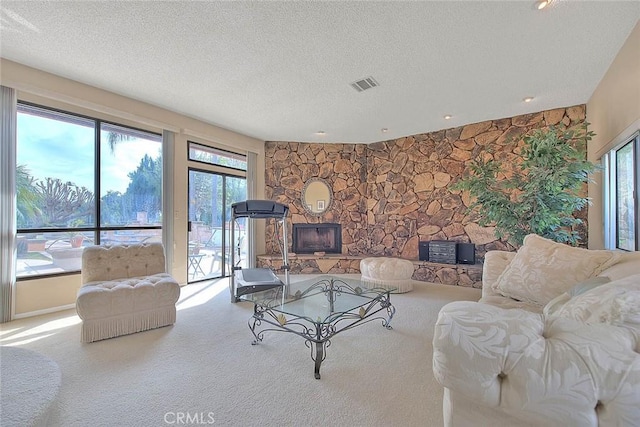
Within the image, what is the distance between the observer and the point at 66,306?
11.5 ft

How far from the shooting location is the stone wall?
16.3 ft

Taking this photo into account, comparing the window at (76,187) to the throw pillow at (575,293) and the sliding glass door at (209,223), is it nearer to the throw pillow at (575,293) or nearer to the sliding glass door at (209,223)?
the sliding glass door at (209,223)

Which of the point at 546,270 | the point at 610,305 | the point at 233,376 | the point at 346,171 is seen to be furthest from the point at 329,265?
the point at 610,305

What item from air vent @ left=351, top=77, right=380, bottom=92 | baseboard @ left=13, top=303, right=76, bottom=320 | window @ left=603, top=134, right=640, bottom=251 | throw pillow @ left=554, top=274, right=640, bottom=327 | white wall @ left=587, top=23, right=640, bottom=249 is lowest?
baseboard @ left=13, top=303, right=76, bottom=320

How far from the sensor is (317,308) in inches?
101

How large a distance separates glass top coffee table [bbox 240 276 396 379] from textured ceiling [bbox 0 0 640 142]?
2.39 meters

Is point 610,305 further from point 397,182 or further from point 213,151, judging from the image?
point 213,151

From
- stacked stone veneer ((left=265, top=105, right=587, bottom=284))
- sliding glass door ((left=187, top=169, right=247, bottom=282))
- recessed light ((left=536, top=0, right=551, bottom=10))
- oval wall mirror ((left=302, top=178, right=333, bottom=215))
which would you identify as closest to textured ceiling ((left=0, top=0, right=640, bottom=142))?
recessed light ((left=536, top=0, right=551, bottom=10))

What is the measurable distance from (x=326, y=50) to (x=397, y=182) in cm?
368

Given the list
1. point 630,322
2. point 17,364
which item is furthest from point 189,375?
point 630,322

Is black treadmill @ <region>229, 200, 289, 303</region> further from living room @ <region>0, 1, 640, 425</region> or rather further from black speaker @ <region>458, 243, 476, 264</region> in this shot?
black speaker @ <region>458, 243, 476, 264</region>

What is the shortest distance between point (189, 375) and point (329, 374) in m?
1.01

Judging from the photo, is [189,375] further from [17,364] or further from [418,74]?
[418,74]

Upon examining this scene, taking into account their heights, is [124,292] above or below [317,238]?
below
